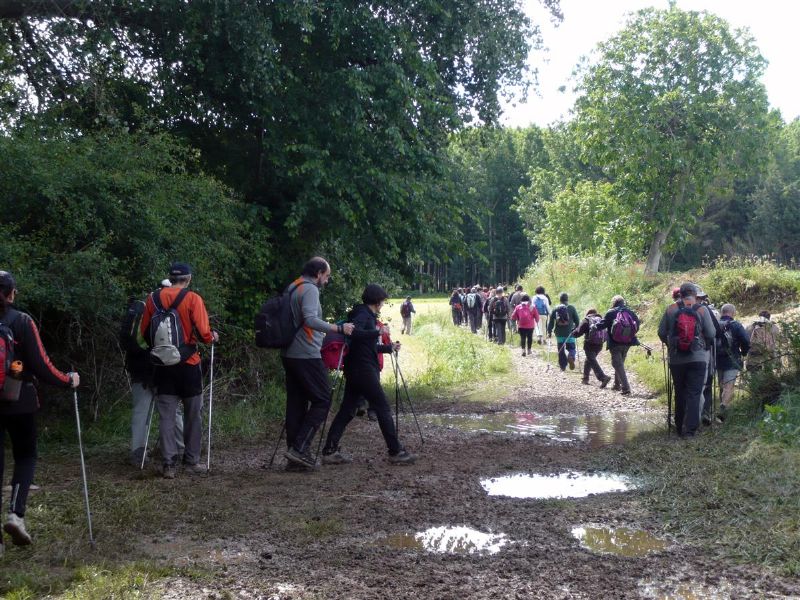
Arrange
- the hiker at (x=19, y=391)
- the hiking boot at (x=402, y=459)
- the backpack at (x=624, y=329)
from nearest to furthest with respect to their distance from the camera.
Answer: the hiker at (x=19, y=391) → the hiking boot at (x=402, y=459) → the backpack at (x=624, y=329)

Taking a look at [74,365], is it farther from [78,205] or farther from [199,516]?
[199,516]

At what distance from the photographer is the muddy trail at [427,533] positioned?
4.69 metres

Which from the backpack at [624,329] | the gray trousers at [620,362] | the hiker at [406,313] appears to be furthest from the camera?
the hiker at [406,313]

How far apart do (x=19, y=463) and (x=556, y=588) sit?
11.9 ft

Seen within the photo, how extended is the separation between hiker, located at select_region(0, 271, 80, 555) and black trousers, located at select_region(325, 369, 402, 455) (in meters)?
3.35

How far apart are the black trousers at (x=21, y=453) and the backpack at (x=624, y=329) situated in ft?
35.7

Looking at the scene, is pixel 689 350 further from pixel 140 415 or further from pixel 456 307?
pixel 456 307

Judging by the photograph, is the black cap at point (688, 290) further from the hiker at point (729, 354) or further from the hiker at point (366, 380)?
the hiker at point (366, 380)

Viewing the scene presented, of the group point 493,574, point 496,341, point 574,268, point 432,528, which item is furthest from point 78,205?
point 574,268

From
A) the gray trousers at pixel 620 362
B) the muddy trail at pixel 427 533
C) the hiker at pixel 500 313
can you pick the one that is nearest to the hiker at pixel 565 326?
the gray trousers at pixel 620 362

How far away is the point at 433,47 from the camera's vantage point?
1423 centimetres

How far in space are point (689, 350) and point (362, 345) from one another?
409 centimetres

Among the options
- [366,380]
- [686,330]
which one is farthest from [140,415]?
[686,330]

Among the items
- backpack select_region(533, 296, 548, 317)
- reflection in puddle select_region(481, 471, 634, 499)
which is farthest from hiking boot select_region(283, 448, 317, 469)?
backpack select_region(533, 296, 548, 317)
